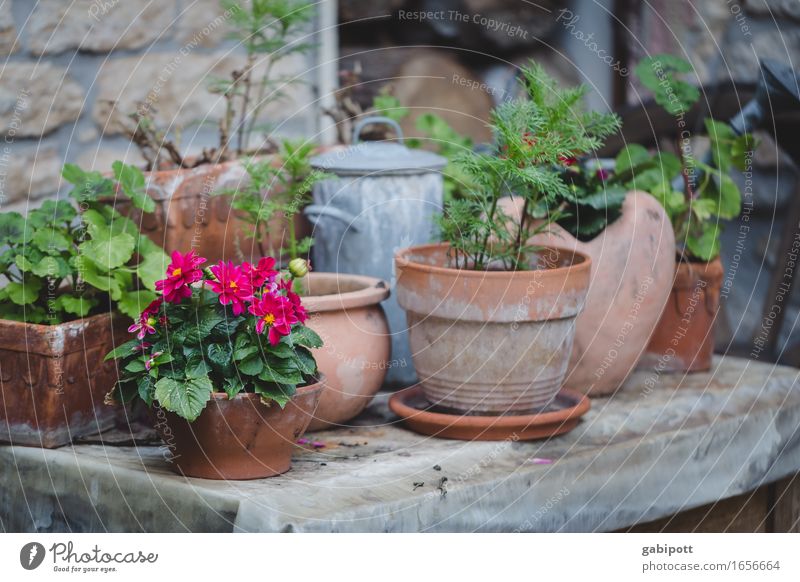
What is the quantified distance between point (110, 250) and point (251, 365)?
338 millimetres

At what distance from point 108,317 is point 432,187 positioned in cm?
62

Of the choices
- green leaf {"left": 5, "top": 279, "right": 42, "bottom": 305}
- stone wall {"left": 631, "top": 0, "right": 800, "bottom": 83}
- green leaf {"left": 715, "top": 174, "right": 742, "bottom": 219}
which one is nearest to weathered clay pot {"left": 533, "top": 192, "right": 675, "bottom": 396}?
green leaf {"left": 715, "top": 174, "right": 742, "bottom": 219}

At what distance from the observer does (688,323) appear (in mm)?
1956

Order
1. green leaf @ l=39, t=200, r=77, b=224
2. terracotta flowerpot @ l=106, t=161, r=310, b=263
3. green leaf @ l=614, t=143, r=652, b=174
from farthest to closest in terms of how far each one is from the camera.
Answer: green leaf @ l=614, t=143, r=652, b=174, terracotta flowerpot @ l=106, t=161, r=310, b=263, green leaf @ l=39, t=200, r=77, b=224

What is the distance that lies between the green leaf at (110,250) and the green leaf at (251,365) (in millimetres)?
304

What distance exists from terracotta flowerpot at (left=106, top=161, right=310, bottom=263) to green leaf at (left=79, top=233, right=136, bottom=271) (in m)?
0.12

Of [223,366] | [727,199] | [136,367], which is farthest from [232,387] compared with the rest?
[727,199]

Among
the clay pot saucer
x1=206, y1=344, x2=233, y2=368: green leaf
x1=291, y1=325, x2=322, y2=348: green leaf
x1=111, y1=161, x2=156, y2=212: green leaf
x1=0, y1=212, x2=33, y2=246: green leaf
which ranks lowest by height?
the clay pot saucer

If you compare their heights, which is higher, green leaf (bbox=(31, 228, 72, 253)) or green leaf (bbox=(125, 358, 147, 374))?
green leaf (bbox=(31, 228, 72, 253))

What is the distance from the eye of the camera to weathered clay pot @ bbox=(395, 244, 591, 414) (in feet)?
5.06

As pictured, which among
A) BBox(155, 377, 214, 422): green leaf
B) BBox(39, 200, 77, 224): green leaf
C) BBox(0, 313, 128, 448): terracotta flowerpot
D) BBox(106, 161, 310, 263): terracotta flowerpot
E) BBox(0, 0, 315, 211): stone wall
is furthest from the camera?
BBox(0, 0, 315, 211): stone wall

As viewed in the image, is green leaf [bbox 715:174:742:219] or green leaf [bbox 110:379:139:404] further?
green leaf [bbox 715:174:742:219]

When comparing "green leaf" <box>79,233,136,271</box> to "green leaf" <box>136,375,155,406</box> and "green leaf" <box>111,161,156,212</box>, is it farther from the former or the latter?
"green leaf" <box>136,375,155,406</box>

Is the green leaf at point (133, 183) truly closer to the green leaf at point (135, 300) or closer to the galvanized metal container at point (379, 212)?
the green leaf at point (135, 300)
